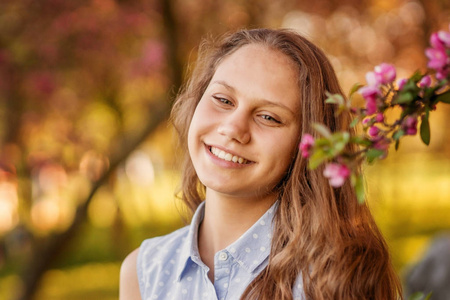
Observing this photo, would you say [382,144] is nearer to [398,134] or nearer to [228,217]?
[398,134]

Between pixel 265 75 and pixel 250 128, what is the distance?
16cm

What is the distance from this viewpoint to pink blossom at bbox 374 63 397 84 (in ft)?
3.77

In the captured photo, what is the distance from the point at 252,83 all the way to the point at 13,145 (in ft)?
12.8

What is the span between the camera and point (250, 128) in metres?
1.70

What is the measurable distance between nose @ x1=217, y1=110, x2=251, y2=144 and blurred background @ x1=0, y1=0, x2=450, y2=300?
6.41ft

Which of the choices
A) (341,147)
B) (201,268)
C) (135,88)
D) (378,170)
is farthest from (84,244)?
(341,147)

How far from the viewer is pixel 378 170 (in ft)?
24.2

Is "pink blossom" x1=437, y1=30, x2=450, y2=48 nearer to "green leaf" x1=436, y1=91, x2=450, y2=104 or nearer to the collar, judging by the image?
"green leaf" x1=436, y1=91, x2=450, y2=104

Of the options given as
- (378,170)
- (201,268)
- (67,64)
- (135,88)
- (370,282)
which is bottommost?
(378,170)

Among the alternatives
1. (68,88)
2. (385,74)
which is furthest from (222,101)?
(68,88)

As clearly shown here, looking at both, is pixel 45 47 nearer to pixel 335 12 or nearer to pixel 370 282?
pixel 335 12

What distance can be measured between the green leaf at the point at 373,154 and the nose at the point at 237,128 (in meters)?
0.65

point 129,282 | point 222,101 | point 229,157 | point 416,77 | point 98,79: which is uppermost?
point 416,77

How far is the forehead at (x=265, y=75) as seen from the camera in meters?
1.72
